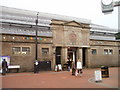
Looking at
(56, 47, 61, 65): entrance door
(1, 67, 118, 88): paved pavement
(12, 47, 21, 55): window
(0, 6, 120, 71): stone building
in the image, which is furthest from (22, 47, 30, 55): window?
(1, 67, 118, 88): paved pavement

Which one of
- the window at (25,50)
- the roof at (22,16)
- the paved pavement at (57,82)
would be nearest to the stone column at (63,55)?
the roof at (22,16)

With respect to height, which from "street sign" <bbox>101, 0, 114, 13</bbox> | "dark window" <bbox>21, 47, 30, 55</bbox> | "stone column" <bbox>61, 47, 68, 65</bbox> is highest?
"street sign" <bbox>101, 0, 114, 13</bbox>

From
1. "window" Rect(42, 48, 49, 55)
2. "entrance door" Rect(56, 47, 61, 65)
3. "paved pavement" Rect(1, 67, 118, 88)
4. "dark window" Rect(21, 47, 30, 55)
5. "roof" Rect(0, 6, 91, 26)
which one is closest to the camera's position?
"paved pavement" Rect(1, 67, 118, 88)

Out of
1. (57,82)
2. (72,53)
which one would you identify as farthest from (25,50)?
(57,82)

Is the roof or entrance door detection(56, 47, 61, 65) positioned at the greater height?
the roof

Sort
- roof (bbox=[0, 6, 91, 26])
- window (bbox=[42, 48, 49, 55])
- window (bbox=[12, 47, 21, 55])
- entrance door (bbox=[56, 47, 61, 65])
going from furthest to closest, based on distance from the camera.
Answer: entrance door (bbox=[56, 47, 61, 65]) → roof (bbox=[0, 6, 91, 26]) → window (bbox=[42, 48, 49, 55]) → window (bbox=[12, 47, 21, 55])

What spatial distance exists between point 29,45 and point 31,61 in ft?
6.49

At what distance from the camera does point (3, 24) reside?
1750 centimetres

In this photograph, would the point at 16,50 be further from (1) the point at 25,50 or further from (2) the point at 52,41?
(2) the point at 52,41

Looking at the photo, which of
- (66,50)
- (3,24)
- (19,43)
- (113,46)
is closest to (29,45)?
(19,43)

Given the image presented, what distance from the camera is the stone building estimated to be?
17.4 m

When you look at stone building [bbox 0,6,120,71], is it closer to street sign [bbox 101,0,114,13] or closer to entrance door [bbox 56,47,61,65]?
entrance door [bbox 56,47,61,65]

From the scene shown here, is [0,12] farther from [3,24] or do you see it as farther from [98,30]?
[98,30]

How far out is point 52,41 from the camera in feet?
64.4
